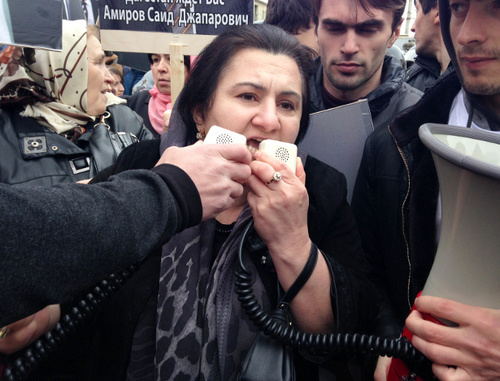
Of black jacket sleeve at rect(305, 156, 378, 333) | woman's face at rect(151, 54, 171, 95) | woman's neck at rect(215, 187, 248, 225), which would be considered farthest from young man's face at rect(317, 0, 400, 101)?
woman's face at rect(151, 54, 171, 95)

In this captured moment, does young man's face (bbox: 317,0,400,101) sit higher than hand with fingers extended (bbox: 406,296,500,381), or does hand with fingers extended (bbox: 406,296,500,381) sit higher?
young man's face (bbox: 317,0,400,101)

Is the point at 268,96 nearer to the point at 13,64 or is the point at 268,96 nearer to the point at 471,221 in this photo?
the point at 471,221

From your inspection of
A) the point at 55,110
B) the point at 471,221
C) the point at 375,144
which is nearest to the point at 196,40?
the point at 55,110

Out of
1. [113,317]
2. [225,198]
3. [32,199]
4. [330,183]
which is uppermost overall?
[32,199]

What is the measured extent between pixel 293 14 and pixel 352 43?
906 millimetres

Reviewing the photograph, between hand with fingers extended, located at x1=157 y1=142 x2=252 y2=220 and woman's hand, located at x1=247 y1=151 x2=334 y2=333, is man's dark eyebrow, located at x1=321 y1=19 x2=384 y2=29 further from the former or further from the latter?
hand with fingers extended, located at x1=157 y1=142 x2=252 y2=220

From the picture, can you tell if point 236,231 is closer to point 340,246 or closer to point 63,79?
point 340,246

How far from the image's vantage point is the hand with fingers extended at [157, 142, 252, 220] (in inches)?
49.7

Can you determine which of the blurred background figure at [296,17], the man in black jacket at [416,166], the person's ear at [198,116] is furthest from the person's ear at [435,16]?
the person's ear at [198,116]

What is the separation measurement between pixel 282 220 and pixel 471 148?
0.65m

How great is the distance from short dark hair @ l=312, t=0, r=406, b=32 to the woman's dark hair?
0.98 metres

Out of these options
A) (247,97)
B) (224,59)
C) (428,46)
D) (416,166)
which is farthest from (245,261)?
(428,46)

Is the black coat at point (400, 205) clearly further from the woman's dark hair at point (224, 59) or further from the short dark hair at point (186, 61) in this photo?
the short dark hair at point (186, 61)

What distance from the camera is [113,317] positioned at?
1722mm
